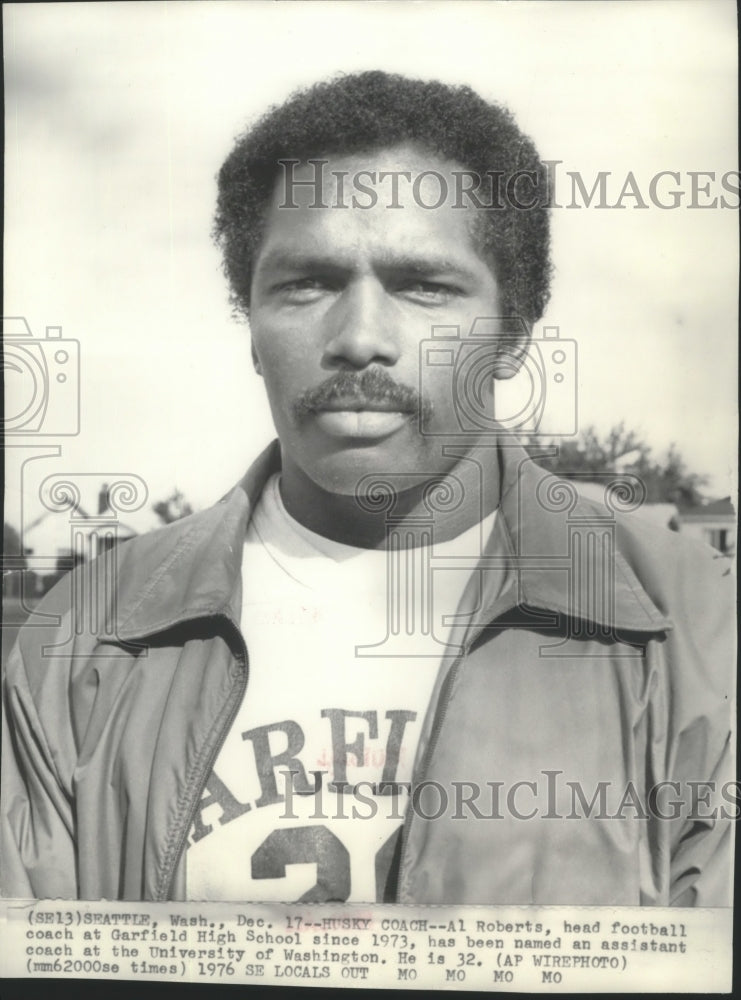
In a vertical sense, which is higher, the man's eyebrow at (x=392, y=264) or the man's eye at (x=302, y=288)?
the man's eyebrow at (x=392, y=264)

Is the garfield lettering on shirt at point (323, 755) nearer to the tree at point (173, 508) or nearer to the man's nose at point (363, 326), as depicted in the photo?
the tree at point (173, 508)

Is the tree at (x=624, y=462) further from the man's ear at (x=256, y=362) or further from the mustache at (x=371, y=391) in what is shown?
the man's ear at (x=256, y=362)

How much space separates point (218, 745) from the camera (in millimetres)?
2980

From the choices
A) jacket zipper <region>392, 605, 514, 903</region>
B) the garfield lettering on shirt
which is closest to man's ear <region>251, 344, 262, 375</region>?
the garfield lettering on shirt

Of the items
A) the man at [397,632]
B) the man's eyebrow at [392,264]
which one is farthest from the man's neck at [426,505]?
the man's eyebrow at [392,264]

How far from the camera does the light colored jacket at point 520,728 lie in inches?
116

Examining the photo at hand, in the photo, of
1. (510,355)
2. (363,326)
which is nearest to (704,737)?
(510,355)

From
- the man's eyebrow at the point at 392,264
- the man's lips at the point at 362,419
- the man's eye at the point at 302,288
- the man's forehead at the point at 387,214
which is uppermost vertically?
the man's forehead at the point at 387,214

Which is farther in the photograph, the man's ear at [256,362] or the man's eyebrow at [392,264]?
the man's ear at [256,362]

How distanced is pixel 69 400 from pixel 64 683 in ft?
2.44

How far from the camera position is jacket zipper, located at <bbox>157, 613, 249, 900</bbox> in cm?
297

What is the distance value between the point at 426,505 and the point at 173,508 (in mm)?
663

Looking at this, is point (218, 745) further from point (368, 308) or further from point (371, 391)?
point (368, 308)

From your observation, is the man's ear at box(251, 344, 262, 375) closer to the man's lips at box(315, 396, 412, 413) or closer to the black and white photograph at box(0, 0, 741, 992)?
the black and white photograph at box(0, 0, 741, 992)
